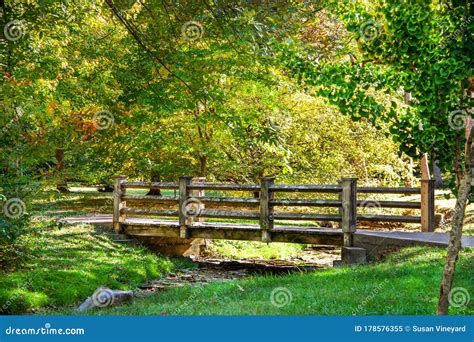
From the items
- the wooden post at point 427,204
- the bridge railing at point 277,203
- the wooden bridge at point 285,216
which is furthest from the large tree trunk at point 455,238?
the wooden post at point 427,204

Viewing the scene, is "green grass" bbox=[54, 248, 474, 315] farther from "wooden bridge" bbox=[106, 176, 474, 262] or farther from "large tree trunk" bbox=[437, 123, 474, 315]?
"wooden bridge" bbox=[106, 176, 474, 262]

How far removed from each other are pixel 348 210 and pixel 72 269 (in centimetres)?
583

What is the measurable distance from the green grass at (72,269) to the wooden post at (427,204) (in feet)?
19.2

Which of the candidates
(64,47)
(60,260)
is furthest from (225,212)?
(64,47)

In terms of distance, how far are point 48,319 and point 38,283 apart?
15.1ft

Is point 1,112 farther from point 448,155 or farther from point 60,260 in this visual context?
point 448,155

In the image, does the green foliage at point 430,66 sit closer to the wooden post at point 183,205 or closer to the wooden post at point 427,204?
the wooden post at point 427,204

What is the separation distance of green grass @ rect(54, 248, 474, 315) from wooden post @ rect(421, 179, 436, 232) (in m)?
2.22

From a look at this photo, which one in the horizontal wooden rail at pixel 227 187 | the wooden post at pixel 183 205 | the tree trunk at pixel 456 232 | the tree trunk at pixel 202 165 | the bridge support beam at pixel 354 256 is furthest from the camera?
the tree trunk at pixel 202 165

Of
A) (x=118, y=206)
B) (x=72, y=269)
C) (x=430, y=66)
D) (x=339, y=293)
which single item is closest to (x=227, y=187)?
(x=118, y=206)

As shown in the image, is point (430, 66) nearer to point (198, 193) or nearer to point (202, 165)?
point (198, 193)

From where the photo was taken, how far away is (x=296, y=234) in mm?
13914

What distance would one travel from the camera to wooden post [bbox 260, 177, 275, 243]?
14195mm

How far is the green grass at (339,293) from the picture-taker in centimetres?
762
